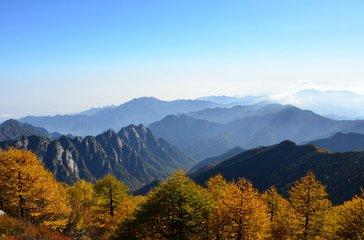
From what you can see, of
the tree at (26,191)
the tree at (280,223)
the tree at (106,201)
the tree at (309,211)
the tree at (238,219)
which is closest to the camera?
the tree at (238,219)

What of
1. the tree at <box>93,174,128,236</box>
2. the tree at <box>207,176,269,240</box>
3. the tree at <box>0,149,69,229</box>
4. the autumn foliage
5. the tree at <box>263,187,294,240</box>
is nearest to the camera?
the tree at <box>207,176,269,240</box>

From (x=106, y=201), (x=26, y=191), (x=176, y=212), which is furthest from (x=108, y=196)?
(x=176, y=212)

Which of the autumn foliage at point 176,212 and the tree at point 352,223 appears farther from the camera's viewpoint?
the tree at point 352,223

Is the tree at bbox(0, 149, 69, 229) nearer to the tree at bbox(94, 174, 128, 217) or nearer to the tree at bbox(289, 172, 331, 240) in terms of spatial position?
the tree at bbox(94, 174, 128, 217)

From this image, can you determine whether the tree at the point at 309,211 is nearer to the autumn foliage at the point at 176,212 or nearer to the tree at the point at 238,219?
the autumn foliage at the point at 176,212

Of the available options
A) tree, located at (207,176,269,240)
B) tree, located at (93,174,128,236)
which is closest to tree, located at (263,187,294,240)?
tree, located at (207,176,269,240)

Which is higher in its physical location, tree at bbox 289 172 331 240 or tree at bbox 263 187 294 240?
tree at bbox 289 172 331 240

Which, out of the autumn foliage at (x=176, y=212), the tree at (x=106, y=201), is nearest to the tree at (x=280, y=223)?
the autumn foliage at (x=176, y=212)

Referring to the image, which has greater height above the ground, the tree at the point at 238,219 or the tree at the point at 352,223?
the tree at the point at 238,219

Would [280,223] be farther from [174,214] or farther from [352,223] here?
[174,214]
